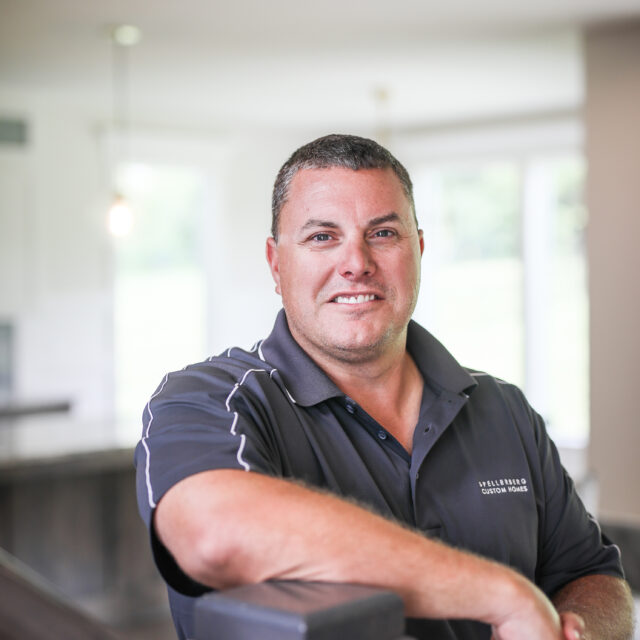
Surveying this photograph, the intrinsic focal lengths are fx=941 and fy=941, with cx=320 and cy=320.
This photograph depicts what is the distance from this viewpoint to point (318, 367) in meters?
1.42

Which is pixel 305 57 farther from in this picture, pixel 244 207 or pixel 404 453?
pixel 404 453

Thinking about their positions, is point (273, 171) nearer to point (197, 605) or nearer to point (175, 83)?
point (175, 83)

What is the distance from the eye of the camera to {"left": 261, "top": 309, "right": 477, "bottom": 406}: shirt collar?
4.45 ft

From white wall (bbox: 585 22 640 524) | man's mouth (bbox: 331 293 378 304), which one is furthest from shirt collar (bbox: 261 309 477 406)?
white wall (bbox: 585 22 640 524)

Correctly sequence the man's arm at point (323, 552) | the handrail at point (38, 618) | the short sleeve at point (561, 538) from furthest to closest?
the short sleeve at point (561, 538) < the man's arm at point (323, 552) < the handrail at point (38, 618)

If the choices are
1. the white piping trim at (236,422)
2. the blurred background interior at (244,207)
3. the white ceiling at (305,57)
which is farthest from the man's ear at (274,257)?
the white ceiling at (305,57)

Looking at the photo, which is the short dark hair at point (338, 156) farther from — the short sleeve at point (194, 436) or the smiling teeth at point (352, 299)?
the short sleeve at point (194, 436)

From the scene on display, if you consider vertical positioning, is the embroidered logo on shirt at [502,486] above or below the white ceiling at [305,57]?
below

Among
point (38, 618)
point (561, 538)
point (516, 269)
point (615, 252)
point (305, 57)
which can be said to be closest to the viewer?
point (38, 618)

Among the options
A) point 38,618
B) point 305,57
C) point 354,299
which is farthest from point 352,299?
point 305,57

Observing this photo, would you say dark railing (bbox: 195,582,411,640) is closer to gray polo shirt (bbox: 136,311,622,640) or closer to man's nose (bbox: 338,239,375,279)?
gray polo shirt (bbox: 136,311,622,640)

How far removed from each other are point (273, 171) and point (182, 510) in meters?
7.39

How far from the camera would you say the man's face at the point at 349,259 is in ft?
→ 4.47

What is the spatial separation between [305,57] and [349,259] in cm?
444
